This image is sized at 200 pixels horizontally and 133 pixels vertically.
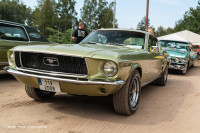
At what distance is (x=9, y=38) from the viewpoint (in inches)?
217

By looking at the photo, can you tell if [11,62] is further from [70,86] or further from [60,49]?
[70,86]

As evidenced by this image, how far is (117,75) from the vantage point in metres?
2.70

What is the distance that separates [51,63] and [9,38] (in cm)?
319

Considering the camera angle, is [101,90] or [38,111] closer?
[101,90]

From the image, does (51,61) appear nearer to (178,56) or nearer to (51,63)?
(51,63)

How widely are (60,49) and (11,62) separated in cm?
100

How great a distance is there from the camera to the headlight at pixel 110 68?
2.72 meters

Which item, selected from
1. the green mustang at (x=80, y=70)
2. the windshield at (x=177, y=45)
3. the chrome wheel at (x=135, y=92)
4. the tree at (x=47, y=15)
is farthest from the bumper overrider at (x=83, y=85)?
the tree at (x=47, y=15)

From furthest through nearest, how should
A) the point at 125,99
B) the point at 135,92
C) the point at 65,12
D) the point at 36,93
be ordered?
1. the point at 65,12
2. the point at 36,93
3. the point at 135,92
4. the point at 125,99

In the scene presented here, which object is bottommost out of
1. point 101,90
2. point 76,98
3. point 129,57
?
point 76,98

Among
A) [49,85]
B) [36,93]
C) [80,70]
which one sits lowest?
[36,93]

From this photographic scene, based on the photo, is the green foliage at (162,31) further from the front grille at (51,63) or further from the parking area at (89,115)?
the front grille at (51,63)

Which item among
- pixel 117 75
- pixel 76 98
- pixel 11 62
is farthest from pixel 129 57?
pixel 11 62

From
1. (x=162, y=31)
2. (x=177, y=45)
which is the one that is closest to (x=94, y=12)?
(x=177, y=45)
